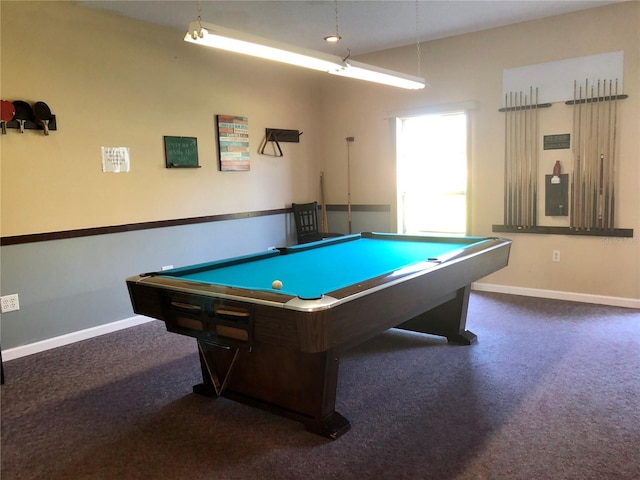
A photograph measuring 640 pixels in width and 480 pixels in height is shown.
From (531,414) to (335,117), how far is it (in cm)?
429

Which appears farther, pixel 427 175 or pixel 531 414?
pixel 427 175

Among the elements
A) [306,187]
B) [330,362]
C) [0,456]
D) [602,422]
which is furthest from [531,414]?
[306,187]

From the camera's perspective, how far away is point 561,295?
15.2ft

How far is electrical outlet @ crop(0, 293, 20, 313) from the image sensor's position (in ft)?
11.3

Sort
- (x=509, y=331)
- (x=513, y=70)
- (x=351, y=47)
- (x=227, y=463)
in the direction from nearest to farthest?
(x=227, y=463) → (x=509, y=331) → (x=513, y=70) → (x=351, y=47)

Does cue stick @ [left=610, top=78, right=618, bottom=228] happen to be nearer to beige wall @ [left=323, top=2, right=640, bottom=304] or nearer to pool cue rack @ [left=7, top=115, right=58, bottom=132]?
beige wall @ [left=323, top=2, right=640, bottom=304]

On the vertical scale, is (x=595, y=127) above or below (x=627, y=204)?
above

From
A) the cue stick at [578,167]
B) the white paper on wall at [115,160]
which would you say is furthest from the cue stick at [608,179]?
the white paper on wall at [115,160]

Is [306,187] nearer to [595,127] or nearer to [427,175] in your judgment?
[427,175]

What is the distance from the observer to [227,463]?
217 cm

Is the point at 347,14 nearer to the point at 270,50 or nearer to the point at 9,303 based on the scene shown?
the point at 270,50

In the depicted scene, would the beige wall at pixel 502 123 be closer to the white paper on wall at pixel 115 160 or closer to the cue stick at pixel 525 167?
the cue stick at pixel 525 167

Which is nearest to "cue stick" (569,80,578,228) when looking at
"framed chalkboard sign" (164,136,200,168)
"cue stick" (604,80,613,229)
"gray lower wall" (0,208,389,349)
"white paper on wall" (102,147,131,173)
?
"cue stick" (604,80,613,229)

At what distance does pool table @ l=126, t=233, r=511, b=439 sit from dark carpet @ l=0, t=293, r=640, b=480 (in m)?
0.15
